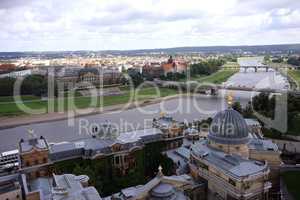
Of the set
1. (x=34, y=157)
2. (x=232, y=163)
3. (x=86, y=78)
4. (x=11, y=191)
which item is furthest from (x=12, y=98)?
(x=232, y=163)

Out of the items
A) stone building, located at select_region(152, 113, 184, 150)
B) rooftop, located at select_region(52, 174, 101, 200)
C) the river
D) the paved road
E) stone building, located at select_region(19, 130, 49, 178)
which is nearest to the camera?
rooftop, located at select_region(52, 174, 101, 200)

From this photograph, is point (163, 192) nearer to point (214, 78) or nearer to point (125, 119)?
point (125, 119)

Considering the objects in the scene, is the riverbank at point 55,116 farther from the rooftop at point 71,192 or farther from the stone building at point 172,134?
the rooftop at point 71,192

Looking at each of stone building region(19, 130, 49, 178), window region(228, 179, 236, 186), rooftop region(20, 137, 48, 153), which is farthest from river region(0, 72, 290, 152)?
window region(228, 179, 236, 186)

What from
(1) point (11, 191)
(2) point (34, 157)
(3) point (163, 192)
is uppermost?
(3) point (163, 192)

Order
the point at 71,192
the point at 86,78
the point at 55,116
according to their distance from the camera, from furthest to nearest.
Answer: the point at 86,78 → the point at 55,116 → the point at 71,192

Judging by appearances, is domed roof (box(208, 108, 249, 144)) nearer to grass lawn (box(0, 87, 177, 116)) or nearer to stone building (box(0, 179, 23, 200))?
stone building (box(0, 179, 23, 200))

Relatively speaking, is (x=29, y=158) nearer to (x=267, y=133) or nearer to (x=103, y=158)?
(x=103, y=158)
